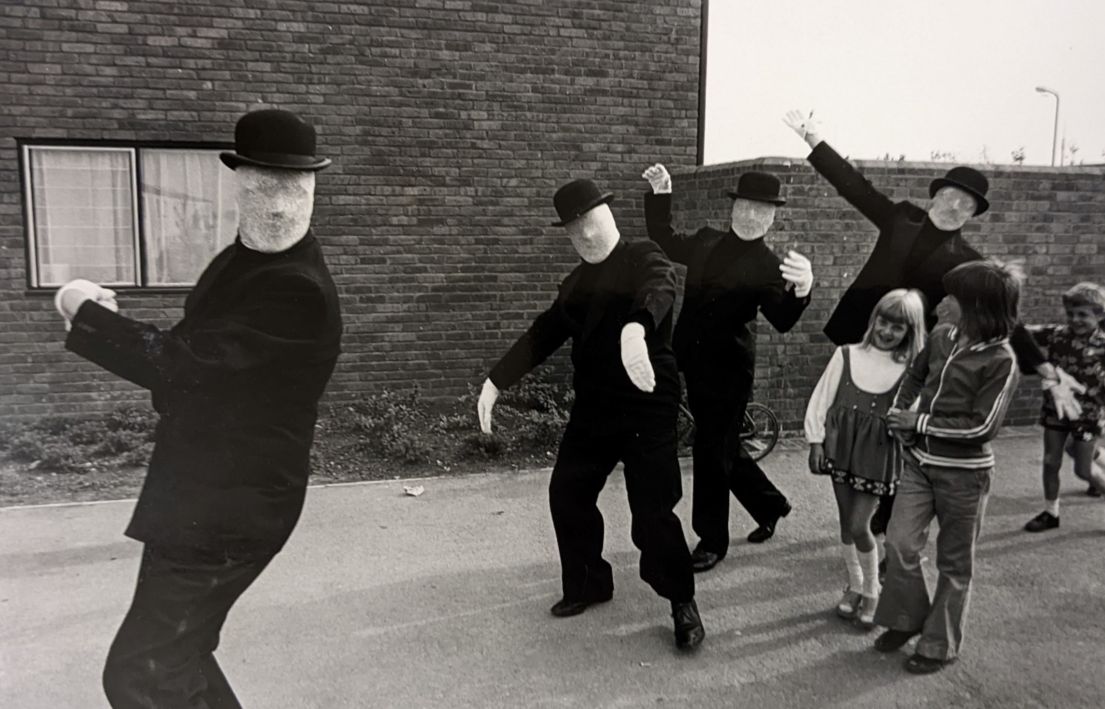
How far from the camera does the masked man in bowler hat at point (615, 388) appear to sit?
3225 mm

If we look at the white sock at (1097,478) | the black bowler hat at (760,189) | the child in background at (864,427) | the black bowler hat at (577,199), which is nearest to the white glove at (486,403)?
the black bowler hat at (577,199)

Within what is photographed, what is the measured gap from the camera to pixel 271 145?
2.20m

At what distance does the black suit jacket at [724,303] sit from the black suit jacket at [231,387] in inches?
82.8

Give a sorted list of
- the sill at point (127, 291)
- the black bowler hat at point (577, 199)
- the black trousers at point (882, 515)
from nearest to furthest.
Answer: the sill at point (127, 291) → the black bowler hat at point (577, 199) → the black trousers at point (882, 515)

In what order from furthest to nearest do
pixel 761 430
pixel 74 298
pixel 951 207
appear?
pixel 761 430 → pixel 951 207 → pixel 74 298

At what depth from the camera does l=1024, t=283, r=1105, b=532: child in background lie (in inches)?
181

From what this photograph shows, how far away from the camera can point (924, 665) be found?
321 centimetres

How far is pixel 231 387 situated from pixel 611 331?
1.53m

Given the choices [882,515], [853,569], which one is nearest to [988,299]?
[853,569]

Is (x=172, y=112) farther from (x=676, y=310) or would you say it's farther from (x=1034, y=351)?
(x=1034, y=351)

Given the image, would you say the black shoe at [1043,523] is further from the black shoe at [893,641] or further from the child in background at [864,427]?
the black shoe at [893,641]

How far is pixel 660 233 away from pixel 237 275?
2258 mm

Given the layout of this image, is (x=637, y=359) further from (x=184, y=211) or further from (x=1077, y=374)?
(x=1077, y=374)

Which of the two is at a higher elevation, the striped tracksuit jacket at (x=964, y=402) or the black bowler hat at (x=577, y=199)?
the black bowler hat at (x=577, y=199)
